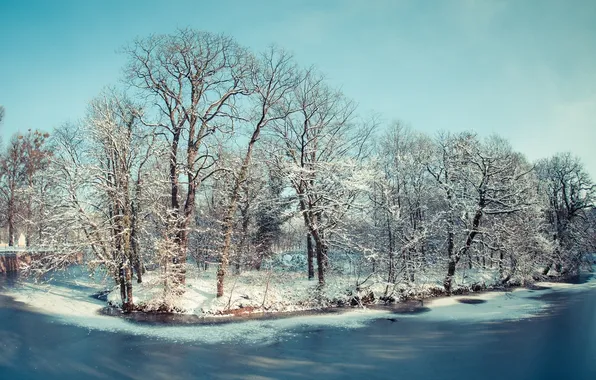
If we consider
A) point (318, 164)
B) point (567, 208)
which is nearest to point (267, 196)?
point (318, 164)

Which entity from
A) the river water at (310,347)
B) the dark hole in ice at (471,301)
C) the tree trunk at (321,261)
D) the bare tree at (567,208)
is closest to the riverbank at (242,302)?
the dark hole in ice at (471,301)

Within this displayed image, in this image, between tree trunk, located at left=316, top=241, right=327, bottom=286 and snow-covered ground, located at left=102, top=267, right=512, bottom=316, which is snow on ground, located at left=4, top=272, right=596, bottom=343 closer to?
snow-covered ground, located at left=102, top=267, right=512, bottom=316

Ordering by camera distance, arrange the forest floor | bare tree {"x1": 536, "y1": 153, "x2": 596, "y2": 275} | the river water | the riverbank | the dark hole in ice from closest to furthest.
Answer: the river water, the riverbank, the forest floor, the dark hole in ice, bare tree {"x1": 536, "y1": 153, "x2": 596, "y2": 275}

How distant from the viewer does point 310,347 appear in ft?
41.8

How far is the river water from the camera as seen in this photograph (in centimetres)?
1038

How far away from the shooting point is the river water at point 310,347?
34.0ft

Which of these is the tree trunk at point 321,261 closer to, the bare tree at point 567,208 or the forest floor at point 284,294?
the forest floor at point 284,294

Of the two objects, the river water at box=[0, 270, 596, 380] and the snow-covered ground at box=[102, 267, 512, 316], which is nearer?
the river water at box=[0, 270, 596, 380]

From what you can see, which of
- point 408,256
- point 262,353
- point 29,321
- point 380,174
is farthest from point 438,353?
point 29,321

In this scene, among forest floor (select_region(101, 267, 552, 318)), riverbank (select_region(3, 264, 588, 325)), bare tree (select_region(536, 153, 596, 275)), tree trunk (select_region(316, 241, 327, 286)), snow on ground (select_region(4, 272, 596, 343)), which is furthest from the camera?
bare tree (select_region(536, 153, 596, 275))

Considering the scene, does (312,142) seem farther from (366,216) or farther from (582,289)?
(582,289)

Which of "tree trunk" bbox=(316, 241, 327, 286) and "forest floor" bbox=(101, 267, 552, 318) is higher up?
"tree trunk" bbox=(316, 241, 327, 286)

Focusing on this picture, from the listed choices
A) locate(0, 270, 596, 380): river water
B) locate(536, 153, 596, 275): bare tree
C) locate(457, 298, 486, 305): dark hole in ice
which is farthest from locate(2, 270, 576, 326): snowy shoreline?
locate(536, 153, 596, 275): bare tree

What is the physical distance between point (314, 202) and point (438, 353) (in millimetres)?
10456
